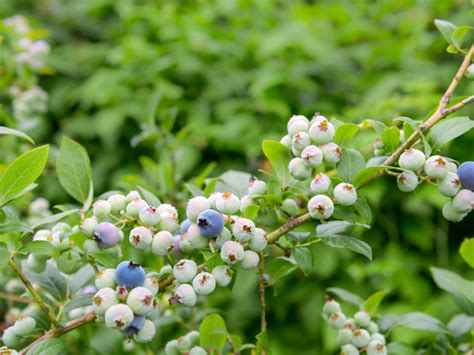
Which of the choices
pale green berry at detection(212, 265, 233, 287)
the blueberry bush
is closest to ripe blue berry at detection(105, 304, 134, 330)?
the blueberry bush

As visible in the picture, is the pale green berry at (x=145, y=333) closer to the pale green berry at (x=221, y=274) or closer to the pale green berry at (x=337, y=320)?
the pale green berry at (x=221, y=274)

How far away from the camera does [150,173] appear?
126 centimetres

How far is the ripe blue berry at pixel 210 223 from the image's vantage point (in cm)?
63

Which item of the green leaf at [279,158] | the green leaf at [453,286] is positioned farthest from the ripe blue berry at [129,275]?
the green leaf at [453,286]

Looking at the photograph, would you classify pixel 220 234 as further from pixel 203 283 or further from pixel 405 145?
pixel 405 145

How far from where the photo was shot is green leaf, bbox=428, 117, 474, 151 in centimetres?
68

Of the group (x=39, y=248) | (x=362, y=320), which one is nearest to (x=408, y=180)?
(x=362, y=320)

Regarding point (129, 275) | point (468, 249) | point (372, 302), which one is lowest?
point (372, 302)

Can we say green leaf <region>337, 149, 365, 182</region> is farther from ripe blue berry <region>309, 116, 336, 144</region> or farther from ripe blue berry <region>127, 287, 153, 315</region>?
ripe blue berry <region>127, 287, 153, 315</region>

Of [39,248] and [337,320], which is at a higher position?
[39,248]

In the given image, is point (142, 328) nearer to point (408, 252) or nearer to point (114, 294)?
point (114, 294)

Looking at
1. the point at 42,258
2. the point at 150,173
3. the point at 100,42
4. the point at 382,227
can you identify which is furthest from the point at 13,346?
the point at 100,42

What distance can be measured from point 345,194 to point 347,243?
0.09 meters

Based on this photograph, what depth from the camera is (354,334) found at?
0.81m
